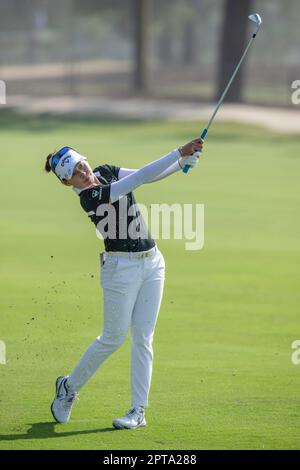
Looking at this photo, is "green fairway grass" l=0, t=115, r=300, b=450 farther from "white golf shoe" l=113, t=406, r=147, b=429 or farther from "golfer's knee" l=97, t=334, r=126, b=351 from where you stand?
"golfer's knee" l=97, t=334, r=126, b=351

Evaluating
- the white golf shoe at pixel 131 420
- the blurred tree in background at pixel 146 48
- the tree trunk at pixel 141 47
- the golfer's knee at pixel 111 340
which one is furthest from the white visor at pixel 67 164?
the tree trunk at pixel 141 47

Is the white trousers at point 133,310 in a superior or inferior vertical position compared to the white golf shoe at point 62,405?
superior

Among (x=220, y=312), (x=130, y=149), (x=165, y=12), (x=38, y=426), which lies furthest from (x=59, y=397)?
(x=165, y=12)

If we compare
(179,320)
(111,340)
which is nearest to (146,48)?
(179,320)

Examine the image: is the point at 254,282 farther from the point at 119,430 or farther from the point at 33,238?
the point at 119,430

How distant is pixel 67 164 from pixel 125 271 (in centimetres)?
82

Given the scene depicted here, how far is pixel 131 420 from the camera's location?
7867mm

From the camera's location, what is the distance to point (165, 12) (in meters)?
67.3

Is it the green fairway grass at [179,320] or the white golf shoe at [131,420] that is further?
the green fairway grass at [179,320]

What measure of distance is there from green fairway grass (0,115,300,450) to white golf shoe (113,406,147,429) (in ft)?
0.20

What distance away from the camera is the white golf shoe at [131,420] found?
25.8 feet

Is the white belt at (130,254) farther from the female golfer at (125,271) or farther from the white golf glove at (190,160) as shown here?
the white golf glove at (190,160)

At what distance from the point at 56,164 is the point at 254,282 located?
629cm

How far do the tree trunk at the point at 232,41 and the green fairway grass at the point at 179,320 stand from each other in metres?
18.2
